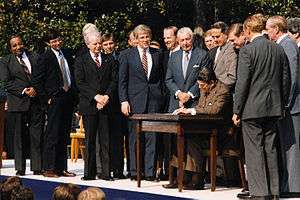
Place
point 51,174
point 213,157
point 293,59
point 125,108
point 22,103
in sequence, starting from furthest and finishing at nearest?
point 22,103 → point 51,174 → point 125,108 → point 213,157 → point 293,59

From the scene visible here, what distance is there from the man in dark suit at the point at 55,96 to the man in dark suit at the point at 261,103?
9.26ft

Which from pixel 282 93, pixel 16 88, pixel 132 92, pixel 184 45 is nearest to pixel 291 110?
pixel 282 93

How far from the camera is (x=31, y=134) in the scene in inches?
396

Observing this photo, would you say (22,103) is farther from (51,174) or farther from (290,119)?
(290,119)

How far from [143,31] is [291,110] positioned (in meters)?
2.02

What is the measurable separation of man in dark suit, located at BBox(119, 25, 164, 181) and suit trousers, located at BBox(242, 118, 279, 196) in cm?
185

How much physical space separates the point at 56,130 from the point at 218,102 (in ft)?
7.65

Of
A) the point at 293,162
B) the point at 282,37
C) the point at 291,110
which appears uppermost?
the point at 282,37

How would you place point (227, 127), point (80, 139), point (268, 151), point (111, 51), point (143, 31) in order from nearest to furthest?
point (268, 151) → point (227, 127) → point (143, 31) → point (111, 51) → point (80, 139)

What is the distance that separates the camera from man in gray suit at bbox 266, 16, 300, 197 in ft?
26.0

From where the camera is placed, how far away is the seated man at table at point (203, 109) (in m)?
8.33

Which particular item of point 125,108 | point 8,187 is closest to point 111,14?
point 125,108

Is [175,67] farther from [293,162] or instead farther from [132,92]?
[293,162]

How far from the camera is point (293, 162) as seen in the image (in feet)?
26.2
